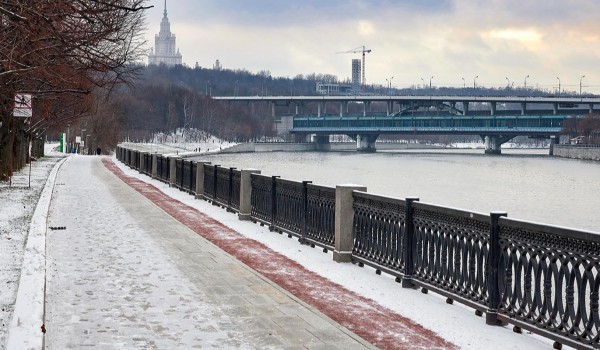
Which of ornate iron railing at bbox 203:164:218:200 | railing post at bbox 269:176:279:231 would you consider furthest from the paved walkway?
ornate iron railing at bbox 203:164:218:200

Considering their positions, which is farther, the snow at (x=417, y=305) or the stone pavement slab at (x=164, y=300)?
the snow at (x=417, y=305)

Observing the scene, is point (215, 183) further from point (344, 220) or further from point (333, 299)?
point (333, 299)

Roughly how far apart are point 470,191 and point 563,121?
110 metres

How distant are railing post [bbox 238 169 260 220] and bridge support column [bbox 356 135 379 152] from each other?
6608 inches

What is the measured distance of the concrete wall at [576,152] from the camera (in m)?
142

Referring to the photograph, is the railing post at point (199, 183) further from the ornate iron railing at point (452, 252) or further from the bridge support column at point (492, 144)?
the bridge support column at point (492, 144)

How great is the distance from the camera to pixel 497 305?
957 cm

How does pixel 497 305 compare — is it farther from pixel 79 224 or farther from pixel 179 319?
pixel 79 224

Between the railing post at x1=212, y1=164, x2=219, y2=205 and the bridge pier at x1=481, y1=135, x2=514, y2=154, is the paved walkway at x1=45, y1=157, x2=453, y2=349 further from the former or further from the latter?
the bridge pier at x1=481, y1=135, x2=514, y2=154

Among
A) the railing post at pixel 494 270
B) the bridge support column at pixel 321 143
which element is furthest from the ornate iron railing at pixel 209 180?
the bridge support column at pixel 321 143

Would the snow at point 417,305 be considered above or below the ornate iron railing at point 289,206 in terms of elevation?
below

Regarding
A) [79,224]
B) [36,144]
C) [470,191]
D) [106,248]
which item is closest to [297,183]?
[106,248]

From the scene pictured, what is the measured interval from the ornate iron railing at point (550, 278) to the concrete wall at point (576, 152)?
138344mm

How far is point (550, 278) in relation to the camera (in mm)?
8602
